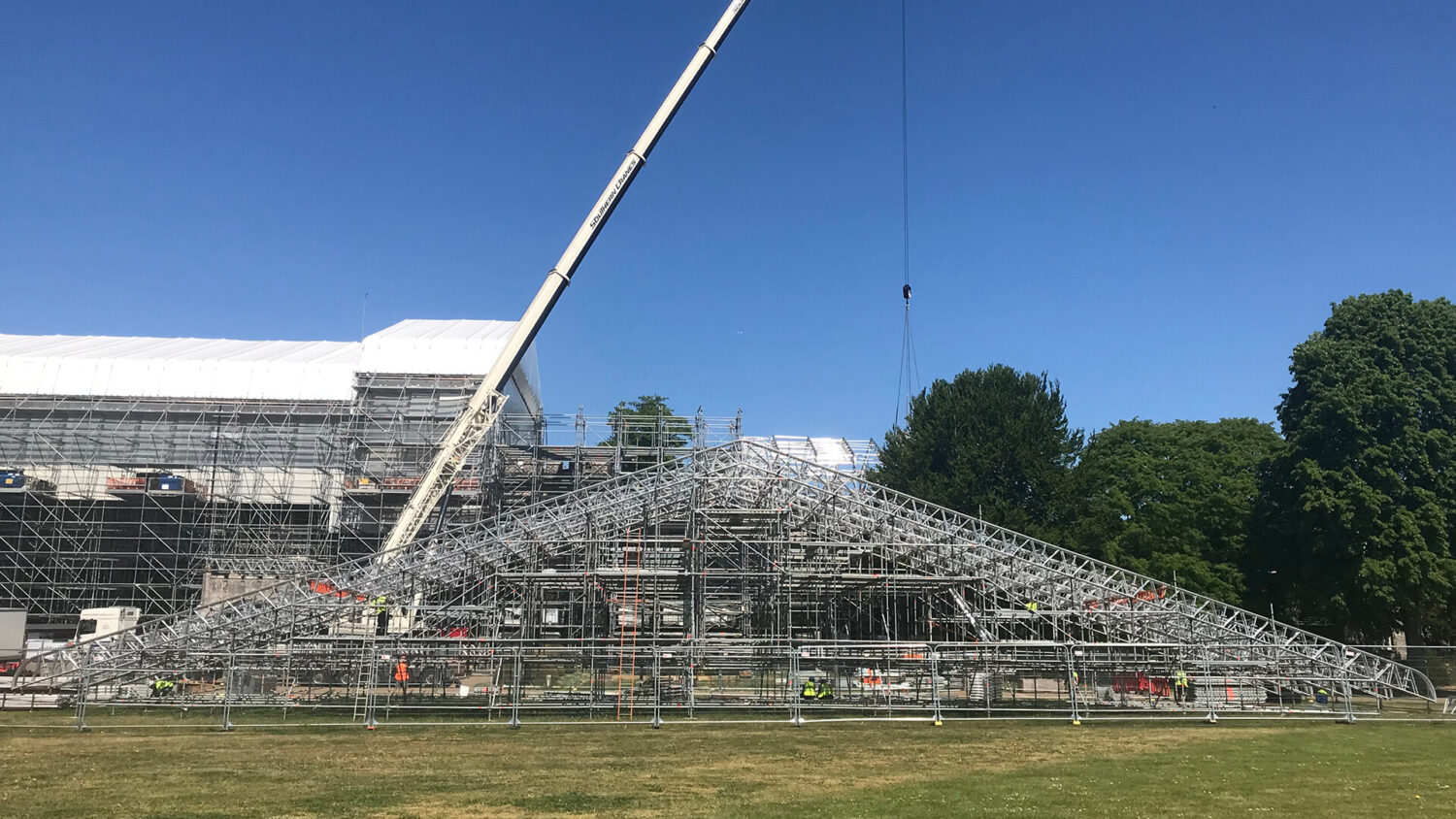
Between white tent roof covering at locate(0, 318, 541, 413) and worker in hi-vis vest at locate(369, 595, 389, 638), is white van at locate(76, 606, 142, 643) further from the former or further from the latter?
white tent roof covering at locate(0, 318, 541, 413)

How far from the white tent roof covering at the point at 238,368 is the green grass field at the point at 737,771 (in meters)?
33.6

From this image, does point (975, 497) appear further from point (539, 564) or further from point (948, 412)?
point (539, 564)

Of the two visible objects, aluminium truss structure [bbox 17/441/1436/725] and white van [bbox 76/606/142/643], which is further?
white van [bbox 76/606/142/643]

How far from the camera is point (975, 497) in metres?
47.9

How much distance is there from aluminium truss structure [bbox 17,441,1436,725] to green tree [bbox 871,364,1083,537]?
930 cm

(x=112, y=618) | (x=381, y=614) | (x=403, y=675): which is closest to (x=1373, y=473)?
(x=403, y=675)

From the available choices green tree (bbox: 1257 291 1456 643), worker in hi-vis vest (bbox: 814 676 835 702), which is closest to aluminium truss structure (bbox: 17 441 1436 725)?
worker in hi-vis vest (bbox: 814 676 835 702)

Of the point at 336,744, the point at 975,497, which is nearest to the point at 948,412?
the point at 975,497

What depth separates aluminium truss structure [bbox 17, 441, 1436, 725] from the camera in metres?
25.5

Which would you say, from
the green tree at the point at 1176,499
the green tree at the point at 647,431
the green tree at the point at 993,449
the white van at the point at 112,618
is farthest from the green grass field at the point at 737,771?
the green tree at the point at 647,431

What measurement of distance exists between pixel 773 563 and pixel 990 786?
20.3 meters

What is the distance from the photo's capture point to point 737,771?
1625 centimetres

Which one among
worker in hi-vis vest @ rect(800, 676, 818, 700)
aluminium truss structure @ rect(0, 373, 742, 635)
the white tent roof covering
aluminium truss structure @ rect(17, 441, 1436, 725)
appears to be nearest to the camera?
aluminium truss structure @ rect(17, 441, 1436, 725)

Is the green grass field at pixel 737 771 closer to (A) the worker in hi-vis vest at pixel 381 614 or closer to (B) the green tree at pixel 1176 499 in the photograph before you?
(A) the worker in hi-vis vest at pixel 381 614
